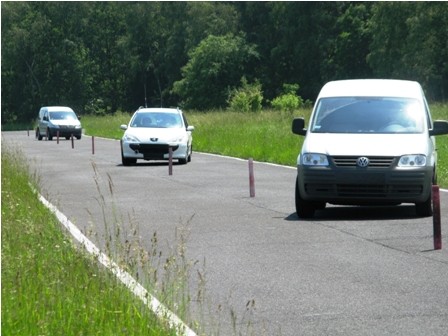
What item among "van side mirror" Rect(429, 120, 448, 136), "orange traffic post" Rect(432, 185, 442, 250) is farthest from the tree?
"orange traffic post" Rect(432, 185, 442, 250)

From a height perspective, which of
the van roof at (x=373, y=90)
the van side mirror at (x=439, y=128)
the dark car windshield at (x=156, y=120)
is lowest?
the dark car windshield at (x=156, y=120)

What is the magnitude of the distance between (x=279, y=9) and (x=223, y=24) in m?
6.55

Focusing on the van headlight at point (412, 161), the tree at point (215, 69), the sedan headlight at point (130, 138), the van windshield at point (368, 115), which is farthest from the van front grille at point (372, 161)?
the tree at point (215, 69)

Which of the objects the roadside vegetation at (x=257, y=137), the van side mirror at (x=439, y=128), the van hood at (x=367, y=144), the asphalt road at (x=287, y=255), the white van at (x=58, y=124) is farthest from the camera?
the white van at (x=58, y=124)

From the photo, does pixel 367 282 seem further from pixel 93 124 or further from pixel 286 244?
pixel 93 124

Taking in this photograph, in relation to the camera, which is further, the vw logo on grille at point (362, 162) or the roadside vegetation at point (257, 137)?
the roadside vegetation at point (257, 137)

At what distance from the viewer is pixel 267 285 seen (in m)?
10.5

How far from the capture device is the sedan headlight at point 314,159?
16750 millimetres

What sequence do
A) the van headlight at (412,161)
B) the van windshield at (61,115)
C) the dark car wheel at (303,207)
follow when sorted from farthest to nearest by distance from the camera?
the van windshield at (61,115) → the dark car wheel at (303,207) → the van headlight at (412,161)

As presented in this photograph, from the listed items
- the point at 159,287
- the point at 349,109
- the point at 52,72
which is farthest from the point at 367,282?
the point at 52,72

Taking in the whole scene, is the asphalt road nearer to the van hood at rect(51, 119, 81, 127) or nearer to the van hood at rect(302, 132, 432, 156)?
the van hood at rect(302, 132, 432, 156)

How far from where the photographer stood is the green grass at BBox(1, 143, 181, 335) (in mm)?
7246

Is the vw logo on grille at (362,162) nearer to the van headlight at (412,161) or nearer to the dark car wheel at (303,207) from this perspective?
the van headlight at (412,161)

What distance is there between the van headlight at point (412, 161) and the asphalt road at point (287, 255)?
717 millimetres
